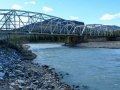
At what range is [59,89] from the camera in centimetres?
1389

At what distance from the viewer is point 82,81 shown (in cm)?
1705

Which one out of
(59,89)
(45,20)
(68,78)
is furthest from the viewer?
(45,20)

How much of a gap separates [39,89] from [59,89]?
153cm

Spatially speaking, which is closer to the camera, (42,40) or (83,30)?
(83,30)

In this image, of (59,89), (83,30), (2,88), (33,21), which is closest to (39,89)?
(59,89)

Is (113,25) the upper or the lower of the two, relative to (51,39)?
upper

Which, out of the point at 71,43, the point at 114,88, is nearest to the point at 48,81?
the point at 114,88

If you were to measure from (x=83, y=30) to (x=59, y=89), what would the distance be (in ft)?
335

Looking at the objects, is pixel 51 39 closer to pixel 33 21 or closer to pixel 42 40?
pixel 42 40

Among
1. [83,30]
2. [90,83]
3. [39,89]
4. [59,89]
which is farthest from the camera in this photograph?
[83,30]

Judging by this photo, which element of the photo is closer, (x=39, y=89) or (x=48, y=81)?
(x=39, y=89)

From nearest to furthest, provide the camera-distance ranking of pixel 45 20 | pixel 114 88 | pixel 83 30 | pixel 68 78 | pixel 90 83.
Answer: pixel 114 88
pixel 90 83
pixel 68 78
pixel 45 20
pixel 83 30

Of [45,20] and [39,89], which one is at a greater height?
[45,20]

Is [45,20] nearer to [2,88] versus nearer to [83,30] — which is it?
[83,30]
